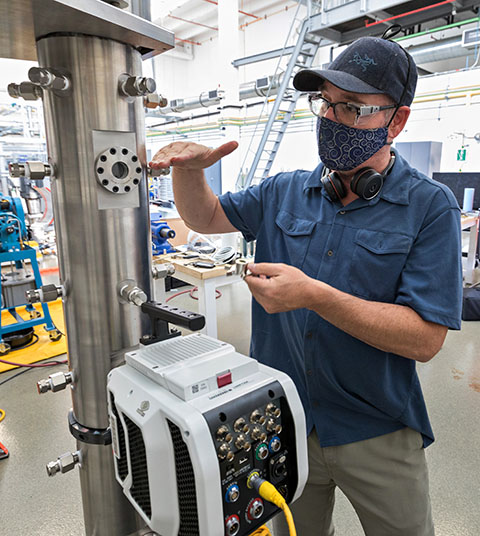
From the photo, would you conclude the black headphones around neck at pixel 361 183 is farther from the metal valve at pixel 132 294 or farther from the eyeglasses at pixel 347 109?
the metal valve at pixel 132 294

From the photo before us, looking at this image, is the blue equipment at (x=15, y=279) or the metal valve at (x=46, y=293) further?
the blue equipment at (x=15, y=279)

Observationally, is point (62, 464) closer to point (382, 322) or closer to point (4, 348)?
point (382, 322)

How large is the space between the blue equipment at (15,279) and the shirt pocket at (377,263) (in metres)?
2.73

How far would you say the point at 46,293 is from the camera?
29.9 inches

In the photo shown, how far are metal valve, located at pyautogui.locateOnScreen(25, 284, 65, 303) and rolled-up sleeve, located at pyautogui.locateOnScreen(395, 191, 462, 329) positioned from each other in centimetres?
70

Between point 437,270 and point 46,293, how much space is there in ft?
2.58

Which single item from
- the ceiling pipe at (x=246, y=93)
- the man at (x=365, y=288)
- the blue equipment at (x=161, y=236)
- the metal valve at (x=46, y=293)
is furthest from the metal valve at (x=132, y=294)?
the ceiling pipe at (x=246, y=93)

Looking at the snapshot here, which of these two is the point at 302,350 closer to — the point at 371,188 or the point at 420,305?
the point at 420,305

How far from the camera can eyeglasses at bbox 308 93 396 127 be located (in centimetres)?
90

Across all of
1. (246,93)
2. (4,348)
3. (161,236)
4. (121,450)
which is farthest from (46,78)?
(246,93)

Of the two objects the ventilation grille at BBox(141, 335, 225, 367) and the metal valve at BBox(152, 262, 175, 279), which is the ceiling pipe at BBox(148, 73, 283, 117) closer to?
the metal valve at BBox(152, 262, 175, 279)

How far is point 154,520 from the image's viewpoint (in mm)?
543

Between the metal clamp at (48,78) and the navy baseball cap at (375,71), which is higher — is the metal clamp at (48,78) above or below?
below

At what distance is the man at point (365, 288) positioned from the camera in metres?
0.81
